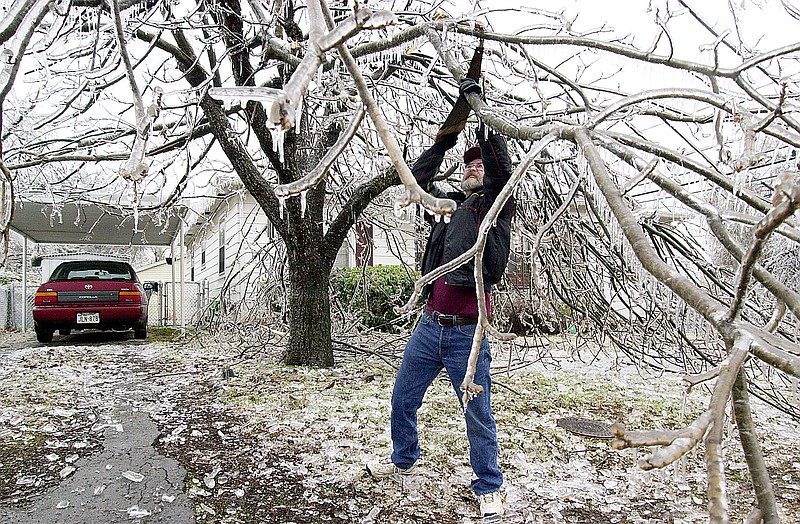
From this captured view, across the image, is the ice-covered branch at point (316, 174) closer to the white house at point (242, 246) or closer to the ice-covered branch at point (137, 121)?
the ice-covered branch at point (137, 121)

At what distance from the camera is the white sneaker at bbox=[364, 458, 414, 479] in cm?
303

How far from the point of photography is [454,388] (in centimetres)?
287

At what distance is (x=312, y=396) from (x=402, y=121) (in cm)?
255

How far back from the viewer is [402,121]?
4.94m

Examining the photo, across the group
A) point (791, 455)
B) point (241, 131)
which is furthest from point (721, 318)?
point (241, 131)

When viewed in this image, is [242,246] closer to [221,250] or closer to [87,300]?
[87,300]

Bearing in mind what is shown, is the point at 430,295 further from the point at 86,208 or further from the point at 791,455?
the point at 86,208

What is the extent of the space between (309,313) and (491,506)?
11.6ft

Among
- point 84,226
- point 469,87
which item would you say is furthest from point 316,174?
point 84,226

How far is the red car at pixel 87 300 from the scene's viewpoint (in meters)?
8.62

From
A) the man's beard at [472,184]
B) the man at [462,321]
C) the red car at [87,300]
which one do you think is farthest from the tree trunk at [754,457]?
the red car at [87,300]

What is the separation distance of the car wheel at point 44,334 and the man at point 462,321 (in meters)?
8.06

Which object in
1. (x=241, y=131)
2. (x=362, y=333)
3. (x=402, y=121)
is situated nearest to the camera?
(x=402, y=121)

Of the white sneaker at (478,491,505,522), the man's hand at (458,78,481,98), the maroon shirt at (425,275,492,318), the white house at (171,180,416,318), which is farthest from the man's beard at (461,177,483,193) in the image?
the white house at (171,180,416,318)
